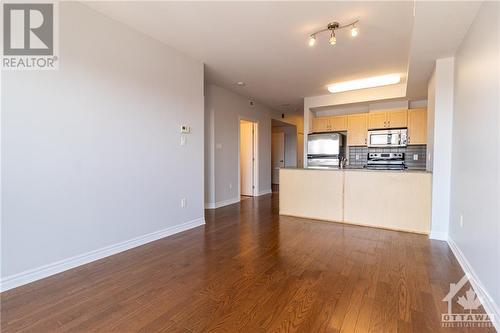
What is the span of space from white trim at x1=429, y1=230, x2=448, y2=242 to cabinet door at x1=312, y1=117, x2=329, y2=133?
352 cm

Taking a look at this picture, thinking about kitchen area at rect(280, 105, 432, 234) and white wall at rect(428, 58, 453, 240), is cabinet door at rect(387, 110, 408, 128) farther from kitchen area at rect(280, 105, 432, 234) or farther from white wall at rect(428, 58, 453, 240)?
white wall at rect(428, 58, 453, 240)

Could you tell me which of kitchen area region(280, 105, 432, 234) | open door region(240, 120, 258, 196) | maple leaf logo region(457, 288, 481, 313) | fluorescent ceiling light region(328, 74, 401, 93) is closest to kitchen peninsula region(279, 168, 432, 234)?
kitchen area region(280, 105, 432, 234)

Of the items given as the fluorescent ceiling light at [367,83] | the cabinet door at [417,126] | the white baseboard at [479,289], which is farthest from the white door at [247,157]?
the white baseboard at [479,289]

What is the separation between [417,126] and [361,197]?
8.61 feet

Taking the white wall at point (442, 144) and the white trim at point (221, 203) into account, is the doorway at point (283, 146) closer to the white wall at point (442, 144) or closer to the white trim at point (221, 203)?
the white trim at point (221, 203)

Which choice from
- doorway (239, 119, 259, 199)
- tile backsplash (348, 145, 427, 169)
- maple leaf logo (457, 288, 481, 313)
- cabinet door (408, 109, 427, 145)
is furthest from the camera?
doorway (239, 119, 259, 199)

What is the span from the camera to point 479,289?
191cm

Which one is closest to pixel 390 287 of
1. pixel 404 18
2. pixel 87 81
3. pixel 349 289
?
pixel 349 289

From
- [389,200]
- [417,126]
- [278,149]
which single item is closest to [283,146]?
[278,149]

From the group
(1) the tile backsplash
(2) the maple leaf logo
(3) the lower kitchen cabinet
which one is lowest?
(2) the maple leaf logo

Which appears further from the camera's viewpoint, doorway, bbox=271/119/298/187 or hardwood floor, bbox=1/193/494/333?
doorway, bbox=271/119/298/187

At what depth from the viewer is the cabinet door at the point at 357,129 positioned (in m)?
5.77

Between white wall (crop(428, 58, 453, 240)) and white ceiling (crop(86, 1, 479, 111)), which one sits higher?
white ceiling (crop(86, 1, 479, 111))

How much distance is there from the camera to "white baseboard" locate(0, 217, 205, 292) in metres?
2.06
